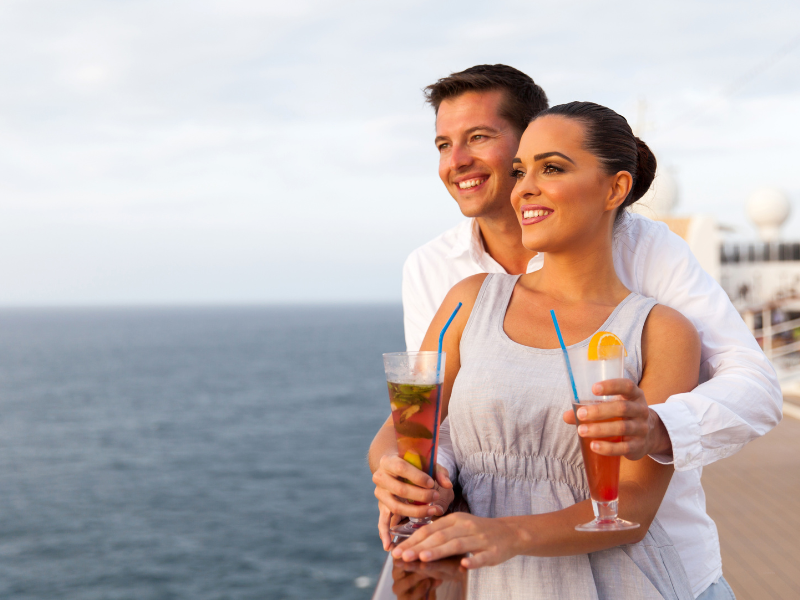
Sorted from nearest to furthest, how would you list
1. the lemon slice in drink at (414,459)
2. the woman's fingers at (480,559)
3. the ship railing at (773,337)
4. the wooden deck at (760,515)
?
1. the woman's fingers at (480,559)
2. the lemon slice in drink at (414,459)
3. the wooden deck at (760,515)
4. the ship railing at (773,337)

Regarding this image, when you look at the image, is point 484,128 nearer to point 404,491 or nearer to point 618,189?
point 618,189

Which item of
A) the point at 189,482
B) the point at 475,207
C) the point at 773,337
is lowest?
the point at 189,482

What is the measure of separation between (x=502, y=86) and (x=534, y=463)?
1.44 metres

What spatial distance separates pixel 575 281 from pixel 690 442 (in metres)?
0.50

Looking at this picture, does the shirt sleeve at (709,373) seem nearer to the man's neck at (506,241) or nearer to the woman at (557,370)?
the woman at (557,370)

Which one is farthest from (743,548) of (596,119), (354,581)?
(354,581)

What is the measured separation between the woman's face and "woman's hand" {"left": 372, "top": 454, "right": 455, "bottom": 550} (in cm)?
62

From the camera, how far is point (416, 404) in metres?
1.43

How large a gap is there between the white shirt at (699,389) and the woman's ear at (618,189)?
0.21m

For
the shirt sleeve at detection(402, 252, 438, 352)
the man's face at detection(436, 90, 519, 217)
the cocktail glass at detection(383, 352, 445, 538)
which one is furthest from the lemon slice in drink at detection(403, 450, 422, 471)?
the man's face at detection(436, 90, 519, 217)

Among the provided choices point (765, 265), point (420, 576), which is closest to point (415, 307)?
point (420, 576)

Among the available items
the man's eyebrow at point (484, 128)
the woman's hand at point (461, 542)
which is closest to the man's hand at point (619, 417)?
the woman's hand at point (461, 542)

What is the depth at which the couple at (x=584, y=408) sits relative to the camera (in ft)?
4.66

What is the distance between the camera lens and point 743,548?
516cm
